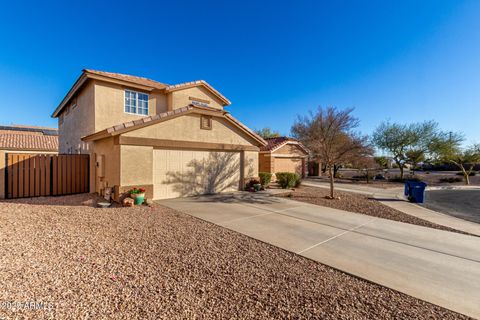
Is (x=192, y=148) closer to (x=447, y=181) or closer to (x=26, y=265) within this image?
(x=26, y=265)

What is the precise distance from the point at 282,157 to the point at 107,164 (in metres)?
15.3

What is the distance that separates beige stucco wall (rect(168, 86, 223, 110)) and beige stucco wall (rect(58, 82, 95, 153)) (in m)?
4.72

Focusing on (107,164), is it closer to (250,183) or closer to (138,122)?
(138,122)

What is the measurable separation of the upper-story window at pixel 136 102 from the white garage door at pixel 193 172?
509 cm

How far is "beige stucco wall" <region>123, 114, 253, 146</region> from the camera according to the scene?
979 centimetres

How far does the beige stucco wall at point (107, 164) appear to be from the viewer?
29.5ft

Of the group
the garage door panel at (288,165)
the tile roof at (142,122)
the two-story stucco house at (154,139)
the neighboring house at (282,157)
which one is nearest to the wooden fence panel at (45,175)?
the two-story stucco house at (154,139)

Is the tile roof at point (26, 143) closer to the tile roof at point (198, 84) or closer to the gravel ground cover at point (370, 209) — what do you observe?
the tile roof at point (198, 84)

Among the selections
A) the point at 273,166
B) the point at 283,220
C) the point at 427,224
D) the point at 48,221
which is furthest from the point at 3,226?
the point at 273,166

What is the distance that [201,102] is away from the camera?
Answer: 16.6 m

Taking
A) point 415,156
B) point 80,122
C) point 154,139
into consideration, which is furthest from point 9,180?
point 415,156

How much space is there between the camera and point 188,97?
15.6m

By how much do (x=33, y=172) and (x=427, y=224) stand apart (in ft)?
54.1

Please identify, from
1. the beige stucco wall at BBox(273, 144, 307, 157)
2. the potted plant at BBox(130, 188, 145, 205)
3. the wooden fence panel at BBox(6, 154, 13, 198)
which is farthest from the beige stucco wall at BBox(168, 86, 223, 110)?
the wooden fence panel at BBox(6, 154, 13, 198)
